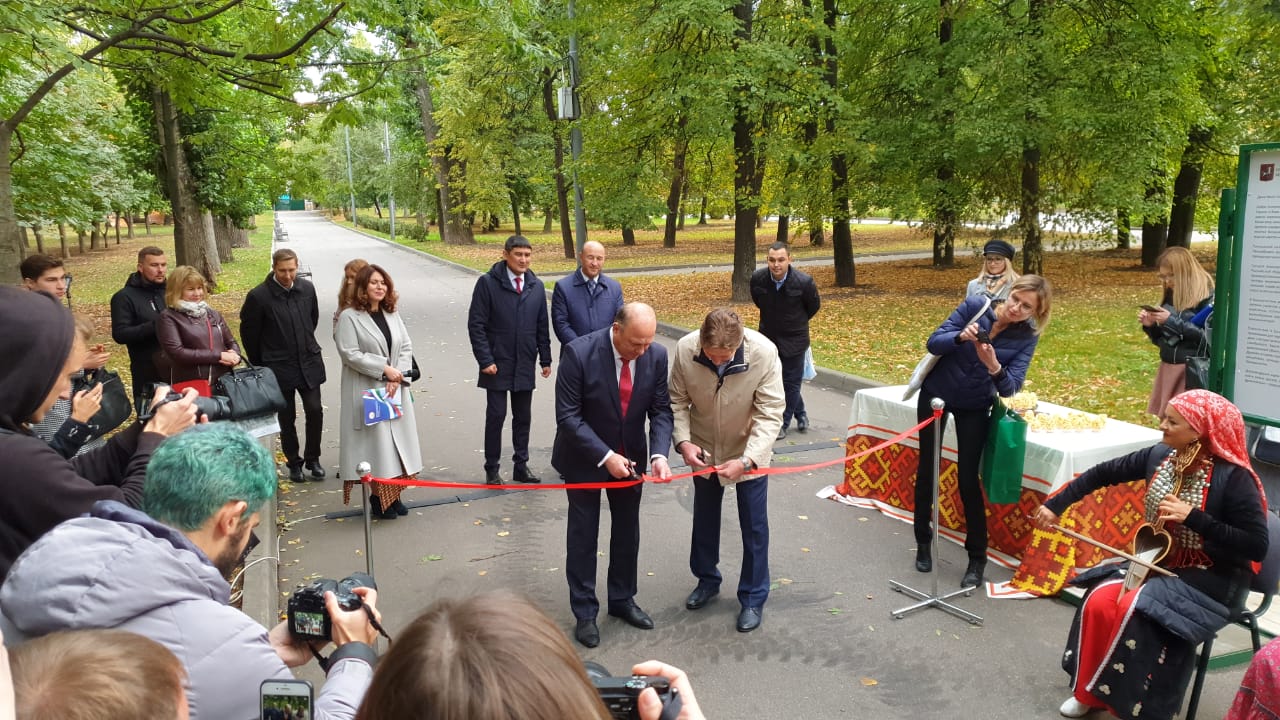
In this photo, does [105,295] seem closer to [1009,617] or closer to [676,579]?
[676,579]

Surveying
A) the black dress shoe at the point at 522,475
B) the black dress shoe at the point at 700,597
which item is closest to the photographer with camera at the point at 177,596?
the black dress shoe at the point at 700,597

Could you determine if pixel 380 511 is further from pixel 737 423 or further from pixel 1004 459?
pixel 1004 459

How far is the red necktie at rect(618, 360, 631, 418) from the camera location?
17.1 feet

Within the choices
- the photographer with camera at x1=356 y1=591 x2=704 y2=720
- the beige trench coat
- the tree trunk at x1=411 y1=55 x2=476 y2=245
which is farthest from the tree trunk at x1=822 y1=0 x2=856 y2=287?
the tree trunk at x1=411 y1=55 x2=476 y2=245

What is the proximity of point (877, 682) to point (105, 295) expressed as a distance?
24.7 metres

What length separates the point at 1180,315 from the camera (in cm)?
719

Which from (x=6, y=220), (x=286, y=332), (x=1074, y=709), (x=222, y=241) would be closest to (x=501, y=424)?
(x=286, y=332)

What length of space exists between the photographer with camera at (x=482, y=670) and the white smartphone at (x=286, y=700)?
781mm

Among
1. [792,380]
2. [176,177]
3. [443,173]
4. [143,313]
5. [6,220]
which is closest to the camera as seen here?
[143,313]

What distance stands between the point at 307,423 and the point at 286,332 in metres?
0.90

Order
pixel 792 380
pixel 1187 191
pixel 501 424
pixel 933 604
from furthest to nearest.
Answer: pixel 1187 191 < pixel 792 380 < pixel 501 424 < pixel 933 604

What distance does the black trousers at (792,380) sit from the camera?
914 centimetres

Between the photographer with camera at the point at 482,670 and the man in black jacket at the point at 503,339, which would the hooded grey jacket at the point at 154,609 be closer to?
the photographer with camera at the point at 482,670

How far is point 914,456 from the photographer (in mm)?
7031
